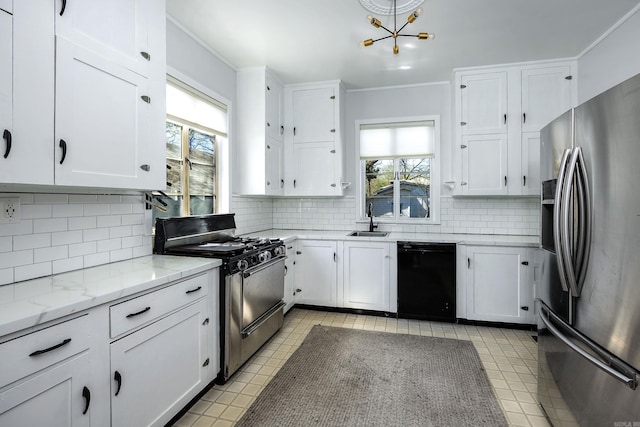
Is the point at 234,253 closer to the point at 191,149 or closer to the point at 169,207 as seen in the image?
the point at 169,207

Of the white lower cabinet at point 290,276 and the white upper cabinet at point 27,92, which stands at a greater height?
the white upper cabinet at point 27,92

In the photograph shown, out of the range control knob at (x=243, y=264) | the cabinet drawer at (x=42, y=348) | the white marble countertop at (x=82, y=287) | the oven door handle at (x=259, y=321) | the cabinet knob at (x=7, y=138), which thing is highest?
the cabinet knob at (x=7, y=138)

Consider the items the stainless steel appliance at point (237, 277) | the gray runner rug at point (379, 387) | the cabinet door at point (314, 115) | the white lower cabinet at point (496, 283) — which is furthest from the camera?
the cabinet door at point (314, 115)

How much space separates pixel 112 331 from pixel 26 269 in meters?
0.63

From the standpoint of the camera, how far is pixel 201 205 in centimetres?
307

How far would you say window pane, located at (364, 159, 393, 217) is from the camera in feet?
13.5

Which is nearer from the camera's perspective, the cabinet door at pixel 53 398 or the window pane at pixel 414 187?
the cabinet door at pixel 53 398

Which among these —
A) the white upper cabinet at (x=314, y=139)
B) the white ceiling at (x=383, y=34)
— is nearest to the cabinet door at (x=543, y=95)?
the white ceiling at (x=383, y=34)

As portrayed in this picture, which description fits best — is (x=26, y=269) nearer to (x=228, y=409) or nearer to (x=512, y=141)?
(x=228, y=409)

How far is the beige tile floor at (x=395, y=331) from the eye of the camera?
1936mm

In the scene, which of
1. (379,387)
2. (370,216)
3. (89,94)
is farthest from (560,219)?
(370,216)

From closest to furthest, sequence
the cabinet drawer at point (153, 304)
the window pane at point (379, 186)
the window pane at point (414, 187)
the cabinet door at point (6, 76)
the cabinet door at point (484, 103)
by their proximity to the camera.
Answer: the cabinet door at point (6, 76) → the cabinet drawer at point (153, 304) → the cabinet door at point (484, 103) → the window pane at point (414, 187) → the window pane at point (379, 186)

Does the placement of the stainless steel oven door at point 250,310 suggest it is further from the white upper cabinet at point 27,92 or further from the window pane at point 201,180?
the white upper cabinet at point 27,92

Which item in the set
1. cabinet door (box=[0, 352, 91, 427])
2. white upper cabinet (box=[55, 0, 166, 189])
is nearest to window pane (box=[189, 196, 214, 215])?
white upper cabinet (box=[55, 0, 166, 189])
